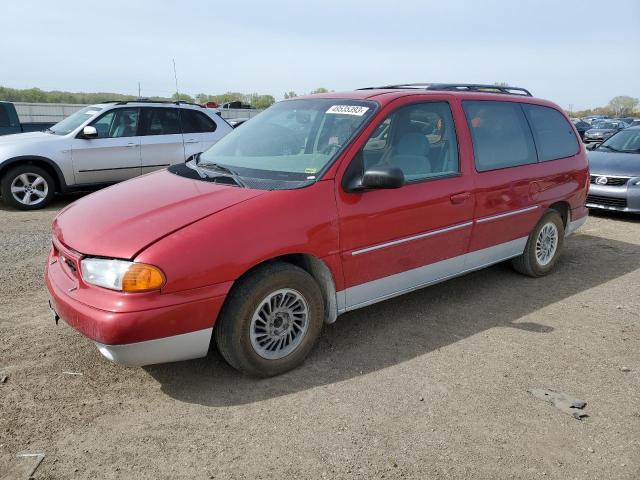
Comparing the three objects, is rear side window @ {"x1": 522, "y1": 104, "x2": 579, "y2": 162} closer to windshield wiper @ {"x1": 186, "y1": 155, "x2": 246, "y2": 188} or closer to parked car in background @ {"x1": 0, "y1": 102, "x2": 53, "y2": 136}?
windshield wiper @ {"x1": 186, "y1": 155, "x2": 246, "y2": 188}

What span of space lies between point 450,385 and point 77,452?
7.02 ft

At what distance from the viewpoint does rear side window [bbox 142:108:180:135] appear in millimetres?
8938

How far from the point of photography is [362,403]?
10.1 feet

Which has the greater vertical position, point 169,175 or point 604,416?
point 169,175

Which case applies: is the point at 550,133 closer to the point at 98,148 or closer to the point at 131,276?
the point at 131,276

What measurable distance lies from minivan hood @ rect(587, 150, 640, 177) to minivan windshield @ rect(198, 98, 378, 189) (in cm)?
599

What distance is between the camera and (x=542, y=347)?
3.84 meters

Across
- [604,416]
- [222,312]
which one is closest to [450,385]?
[604,416]

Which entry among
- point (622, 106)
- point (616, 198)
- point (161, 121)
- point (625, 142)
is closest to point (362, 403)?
point (616, 198)

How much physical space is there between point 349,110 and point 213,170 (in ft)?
3.59

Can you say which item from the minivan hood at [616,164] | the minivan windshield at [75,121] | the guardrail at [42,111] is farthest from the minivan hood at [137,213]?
the guardrail at [42,111]

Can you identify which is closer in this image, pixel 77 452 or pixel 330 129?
pixel 77 452

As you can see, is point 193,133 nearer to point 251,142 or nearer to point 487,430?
point 251,142

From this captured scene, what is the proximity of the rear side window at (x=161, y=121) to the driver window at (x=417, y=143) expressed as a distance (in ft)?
20.1
